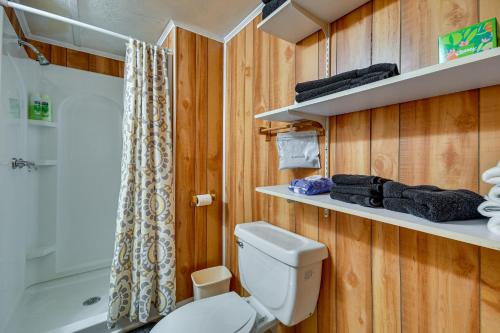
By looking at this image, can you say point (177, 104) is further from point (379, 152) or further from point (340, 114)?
point (379, 152)

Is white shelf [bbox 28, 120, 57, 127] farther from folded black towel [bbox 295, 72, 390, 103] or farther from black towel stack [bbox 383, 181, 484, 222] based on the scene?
black towel stack [bbox 383, 181, 484, 222]

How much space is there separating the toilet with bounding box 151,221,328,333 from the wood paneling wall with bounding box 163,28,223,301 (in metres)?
0.57

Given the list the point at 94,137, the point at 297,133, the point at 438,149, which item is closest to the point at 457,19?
the point at 438,149

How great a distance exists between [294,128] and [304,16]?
49cm

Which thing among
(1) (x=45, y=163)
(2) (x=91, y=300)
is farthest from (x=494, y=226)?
(1) (x=45, y=163)

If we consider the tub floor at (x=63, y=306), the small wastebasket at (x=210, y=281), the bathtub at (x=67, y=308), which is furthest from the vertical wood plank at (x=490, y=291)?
the tub floor at (x=63, y=306)

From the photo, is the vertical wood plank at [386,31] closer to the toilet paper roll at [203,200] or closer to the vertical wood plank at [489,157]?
the vertical wood plank at [489,157]

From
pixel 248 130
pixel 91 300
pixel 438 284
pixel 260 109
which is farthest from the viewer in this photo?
pixel 91 300

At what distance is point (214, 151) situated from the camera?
177 cm

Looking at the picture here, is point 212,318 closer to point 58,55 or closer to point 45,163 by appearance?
point 45,163

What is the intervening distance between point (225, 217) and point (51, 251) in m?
1.56

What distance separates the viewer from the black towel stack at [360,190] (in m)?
0.70

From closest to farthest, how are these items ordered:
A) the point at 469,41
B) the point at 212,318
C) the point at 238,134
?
the point at 469,41 → the point at 212,318 → the point at 238,134

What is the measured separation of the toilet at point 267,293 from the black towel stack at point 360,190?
0.34m
